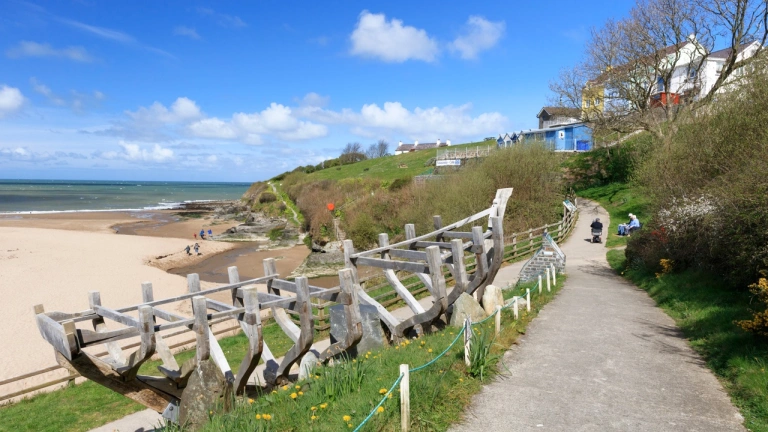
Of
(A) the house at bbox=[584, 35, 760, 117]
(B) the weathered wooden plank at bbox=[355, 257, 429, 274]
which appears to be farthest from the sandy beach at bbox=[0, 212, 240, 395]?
(A) the house at bbox=[584, 35, 760, 117]

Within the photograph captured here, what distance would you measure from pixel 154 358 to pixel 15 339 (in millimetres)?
7736

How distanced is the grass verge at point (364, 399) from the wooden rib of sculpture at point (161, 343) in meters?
0.94

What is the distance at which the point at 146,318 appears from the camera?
22.5 feet

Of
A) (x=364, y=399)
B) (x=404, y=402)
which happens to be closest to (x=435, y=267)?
(x=364, y=399)

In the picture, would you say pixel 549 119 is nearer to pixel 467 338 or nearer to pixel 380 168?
pixel 380 168

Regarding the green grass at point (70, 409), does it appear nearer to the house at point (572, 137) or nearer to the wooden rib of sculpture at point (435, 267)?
the wooden rib of sculpture at point (435, 267)

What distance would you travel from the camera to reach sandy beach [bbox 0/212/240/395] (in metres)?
17.2

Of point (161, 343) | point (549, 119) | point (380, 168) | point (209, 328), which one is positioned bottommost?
point (161, 343)

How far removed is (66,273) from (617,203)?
36.5 metres

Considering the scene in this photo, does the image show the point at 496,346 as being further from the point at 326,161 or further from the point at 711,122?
the point at 326,161

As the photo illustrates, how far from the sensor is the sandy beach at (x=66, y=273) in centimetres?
1716

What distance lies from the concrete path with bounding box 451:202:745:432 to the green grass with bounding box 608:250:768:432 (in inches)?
8.0

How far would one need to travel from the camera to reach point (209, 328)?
23.7 ft

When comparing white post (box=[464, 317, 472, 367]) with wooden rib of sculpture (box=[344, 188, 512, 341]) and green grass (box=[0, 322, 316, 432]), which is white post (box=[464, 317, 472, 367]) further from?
green grass (box=[0, 322, 316, 432])
